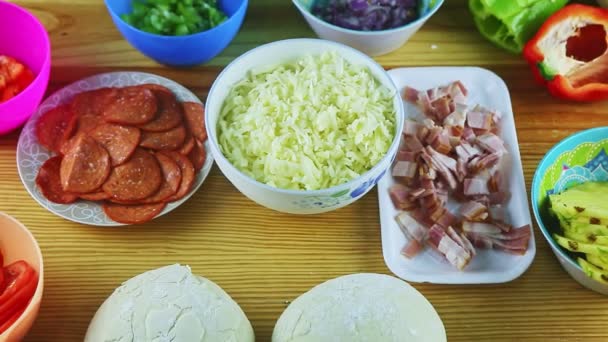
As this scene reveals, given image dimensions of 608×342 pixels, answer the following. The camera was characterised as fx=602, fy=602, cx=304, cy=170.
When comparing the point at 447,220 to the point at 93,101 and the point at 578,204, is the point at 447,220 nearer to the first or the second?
the point at 578,204

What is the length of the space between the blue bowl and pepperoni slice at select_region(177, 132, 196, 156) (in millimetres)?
215

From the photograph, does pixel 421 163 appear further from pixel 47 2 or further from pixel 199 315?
pixel 47 2

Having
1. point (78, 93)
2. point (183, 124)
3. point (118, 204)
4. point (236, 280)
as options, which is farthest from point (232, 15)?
point (236, 280)

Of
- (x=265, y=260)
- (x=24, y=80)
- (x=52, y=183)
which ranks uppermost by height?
(x=24, y=80)

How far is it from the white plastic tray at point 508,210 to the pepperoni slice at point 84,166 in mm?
607

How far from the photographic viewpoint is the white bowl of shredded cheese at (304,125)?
121 cm

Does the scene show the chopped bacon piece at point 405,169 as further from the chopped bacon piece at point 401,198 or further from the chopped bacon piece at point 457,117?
the chopped bacon piece at point 457,117

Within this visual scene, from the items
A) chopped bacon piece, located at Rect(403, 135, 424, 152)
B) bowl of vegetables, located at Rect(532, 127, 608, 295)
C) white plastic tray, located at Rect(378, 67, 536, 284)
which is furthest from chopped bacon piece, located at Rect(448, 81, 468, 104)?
bowl of vegetables, located at Rect(532, 127, 608, 295)

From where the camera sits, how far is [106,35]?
161cm

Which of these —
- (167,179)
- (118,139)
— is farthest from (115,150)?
(167,179)

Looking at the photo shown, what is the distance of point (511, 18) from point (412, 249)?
67 cm

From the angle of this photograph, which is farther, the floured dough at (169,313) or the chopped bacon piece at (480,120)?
the chopped bacon piece at (480,120)

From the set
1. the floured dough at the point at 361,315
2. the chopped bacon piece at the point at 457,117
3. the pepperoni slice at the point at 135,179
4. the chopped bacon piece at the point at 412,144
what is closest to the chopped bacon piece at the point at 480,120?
the chopped bacon piece at the point at 457,117

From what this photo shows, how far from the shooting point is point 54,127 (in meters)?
1.37
